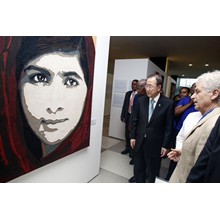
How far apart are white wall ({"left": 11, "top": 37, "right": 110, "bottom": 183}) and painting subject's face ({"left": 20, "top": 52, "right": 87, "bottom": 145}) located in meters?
0.35

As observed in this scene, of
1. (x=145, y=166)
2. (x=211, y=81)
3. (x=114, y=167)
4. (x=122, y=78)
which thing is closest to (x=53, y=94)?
(x=211, y=81)

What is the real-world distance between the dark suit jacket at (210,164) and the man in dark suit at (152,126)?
1074 mm

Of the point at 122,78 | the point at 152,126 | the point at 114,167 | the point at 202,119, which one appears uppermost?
the point at 122,78

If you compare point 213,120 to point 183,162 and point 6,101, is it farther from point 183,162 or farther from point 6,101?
point 6,101

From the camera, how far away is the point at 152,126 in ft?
6.63

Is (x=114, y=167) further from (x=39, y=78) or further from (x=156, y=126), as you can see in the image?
(x=39, y=78)

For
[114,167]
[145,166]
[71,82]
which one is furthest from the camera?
[114,167]

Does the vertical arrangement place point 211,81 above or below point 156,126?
above

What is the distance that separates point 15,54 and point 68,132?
91 centimetres

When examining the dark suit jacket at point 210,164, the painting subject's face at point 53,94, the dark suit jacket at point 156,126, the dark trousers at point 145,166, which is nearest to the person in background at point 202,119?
the dark suit jacket at point 210,164

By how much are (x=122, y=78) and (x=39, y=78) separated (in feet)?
11.7

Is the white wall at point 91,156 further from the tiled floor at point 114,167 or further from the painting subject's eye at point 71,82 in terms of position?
the painting subject's eye at point 71,82

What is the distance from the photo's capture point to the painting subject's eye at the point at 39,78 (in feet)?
A: 4.44
